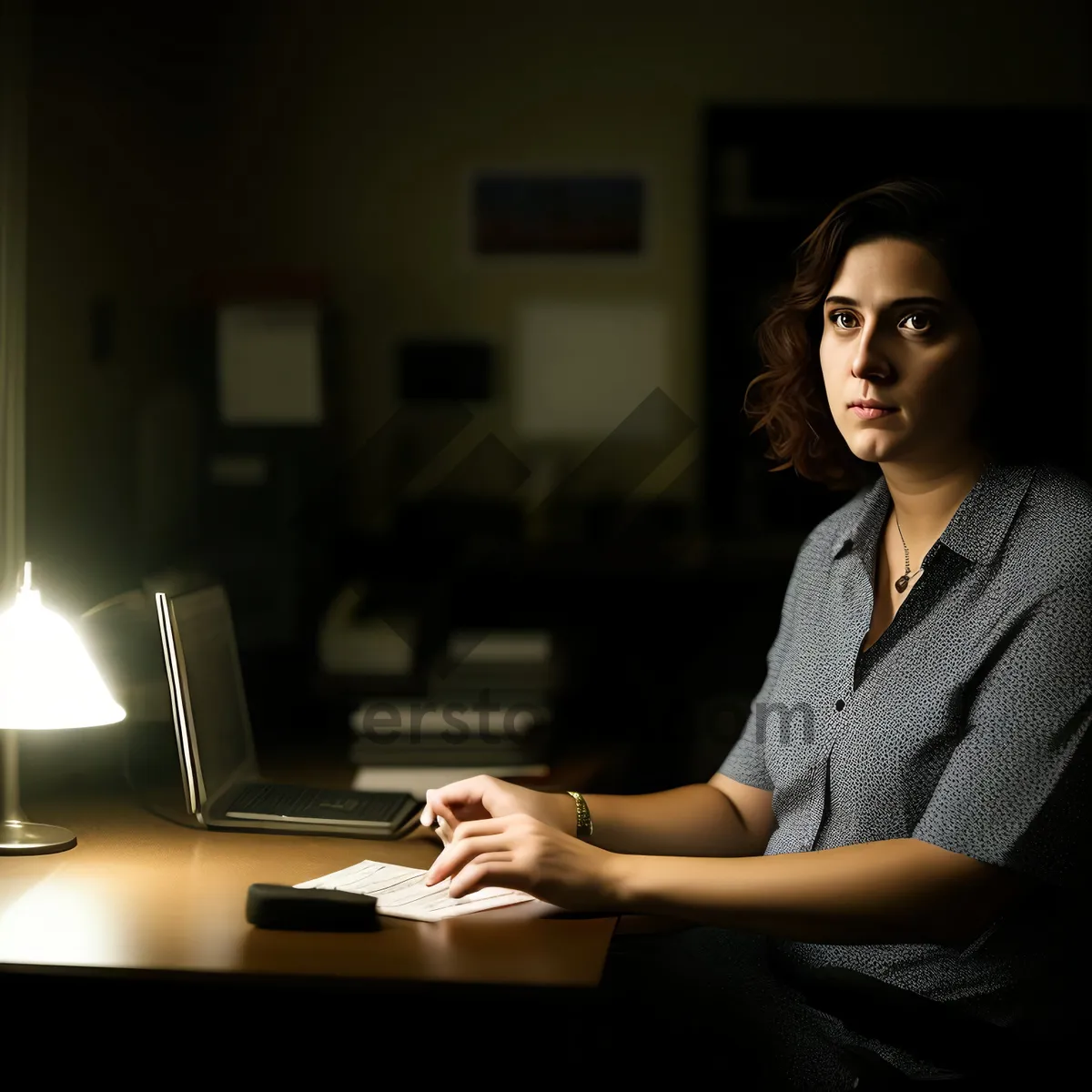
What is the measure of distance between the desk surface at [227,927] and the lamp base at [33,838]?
0.5 inches

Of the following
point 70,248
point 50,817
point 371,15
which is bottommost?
point 50,817

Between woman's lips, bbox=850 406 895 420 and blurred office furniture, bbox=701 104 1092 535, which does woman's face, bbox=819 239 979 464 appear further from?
blurred office furniture, bbox=701 104 1092 535

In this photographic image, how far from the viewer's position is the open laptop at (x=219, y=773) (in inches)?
62.3

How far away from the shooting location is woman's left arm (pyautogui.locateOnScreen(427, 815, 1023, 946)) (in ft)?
3.84

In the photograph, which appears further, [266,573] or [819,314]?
[266,573]

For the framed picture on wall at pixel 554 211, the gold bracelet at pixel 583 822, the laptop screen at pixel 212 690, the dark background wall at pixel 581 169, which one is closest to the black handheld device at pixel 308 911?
the gold bracelet at pixel 583 822

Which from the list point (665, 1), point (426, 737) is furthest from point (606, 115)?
point (426, 737)

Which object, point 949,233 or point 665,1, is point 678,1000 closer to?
point 949,233

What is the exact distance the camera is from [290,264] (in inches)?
171

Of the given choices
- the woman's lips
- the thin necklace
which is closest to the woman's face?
the woman's lips

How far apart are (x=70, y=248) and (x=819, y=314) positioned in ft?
6.78

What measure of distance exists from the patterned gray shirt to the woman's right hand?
0.27m

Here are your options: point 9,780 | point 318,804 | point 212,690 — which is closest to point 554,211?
point 212,690

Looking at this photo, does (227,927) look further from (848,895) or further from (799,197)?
(799,197)
